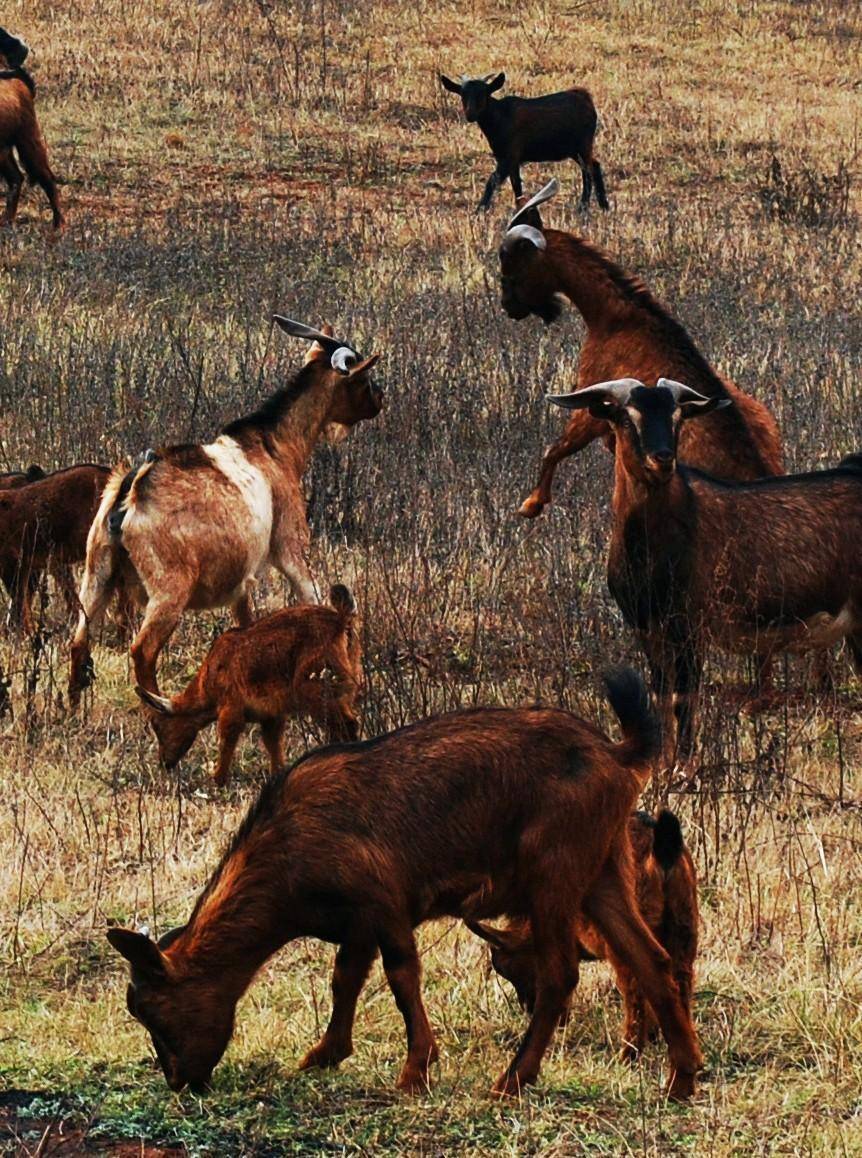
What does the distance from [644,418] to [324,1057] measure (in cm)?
351

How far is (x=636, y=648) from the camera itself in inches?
357

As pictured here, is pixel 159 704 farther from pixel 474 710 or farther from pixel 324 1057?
pixel 324 1057

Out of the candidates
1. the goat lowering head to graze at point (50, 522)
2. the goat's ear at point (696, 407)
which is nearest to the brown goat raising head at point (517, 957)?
the goat's ear at point (696, 407)

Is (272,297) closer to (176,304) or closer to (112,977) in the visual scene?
(176,304)

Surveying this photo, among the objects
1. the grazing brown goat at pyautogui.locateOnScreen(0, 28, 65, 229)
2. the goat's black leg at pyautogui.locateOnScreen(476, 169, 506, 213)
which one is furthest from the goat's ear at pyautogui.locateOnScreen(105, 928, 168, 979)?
the goat's black leg at pyautogui.locateOnScreen(476, 169, 506, 213)

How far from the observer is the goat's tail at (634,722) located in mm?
5543

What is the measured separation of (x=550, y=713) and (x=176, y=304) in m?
12.6

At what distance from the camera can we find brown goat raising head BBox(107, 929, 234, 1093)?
5.13 m

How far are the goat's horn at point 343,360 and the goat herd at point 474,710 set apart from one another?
0.05 ft

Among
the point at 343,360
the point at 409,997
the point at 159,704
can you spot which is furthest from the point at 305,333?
the point at 409,997

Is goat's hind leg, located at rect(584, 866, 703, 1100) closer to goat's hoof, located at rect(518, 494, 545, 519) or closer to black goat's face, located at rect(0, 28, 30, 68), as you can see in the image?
goat's hoof, located at rect(518, 494, 545, 519)

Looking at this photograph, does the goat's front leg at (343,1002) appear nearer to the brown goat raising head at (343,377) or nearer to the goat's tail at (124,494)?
the goat's tail at (124,494)

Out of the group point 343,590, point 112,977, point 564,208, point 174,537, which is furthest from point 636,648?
point 564,208

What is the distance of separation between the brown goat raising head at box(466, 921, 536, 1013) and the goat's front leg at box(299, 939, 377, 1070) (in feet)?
1.51
